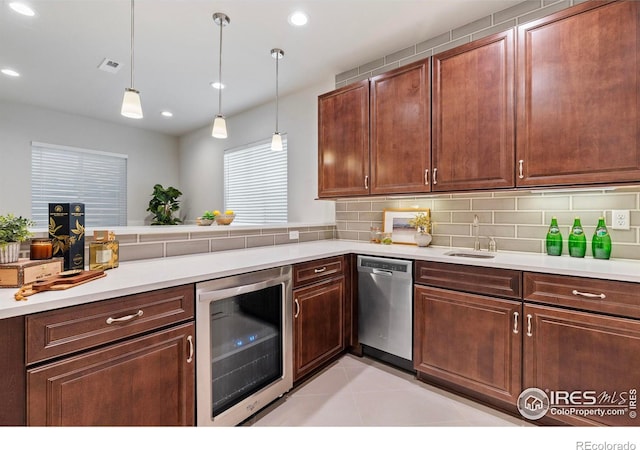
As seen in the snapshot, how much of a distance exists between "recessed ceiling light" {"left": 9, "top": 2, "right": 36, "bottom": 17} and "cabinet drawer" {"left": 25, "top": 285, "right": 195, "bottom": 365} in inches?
94.6

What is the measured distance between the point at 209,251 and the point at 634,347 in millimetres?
2453

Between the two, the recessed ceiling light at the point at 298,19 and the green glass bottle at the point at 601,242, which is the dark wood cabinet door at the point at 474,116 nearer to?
the green glass bottle at the point at 601,242

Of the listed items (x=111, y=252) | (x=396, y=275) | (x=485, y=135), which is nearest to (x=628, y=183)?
(x=485, y=135)

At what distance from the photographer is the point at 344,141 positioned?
2697mm

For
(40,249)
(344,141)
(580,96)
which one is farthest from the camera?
(344,141)

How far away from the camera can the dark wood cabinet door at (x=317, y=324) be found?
193cm

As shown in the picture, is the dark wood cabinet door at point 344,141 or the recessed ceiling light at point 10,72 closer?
the dark wood cabinet door at point 344,141

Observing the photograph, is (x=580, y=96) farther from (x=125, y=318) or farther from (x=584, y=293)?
(x=125, y=318)

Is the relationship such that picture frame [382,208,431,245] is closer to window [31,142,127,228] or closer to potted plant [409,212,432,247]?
potted plant [409,212,432,247]

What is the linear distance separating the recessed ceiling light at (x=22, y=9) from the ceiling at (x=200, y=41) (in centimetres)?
4

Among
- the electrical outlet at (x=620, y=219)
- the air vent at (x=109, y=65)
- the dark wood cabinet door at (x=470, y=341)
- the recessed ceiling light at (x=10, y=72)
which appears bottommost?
the dark wood cabinet door at (x=470, y=341)

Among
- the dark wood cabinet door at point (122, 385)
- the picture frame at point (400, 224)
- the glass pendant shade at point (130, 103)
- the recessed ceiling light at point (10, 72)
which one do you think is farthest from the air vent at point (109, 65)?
the picture frame at point (400, 224)

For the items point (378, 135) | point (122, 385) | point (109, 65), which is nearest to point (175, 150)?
point (109, 65)

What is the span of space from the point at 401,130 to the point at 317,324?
5.35ft
